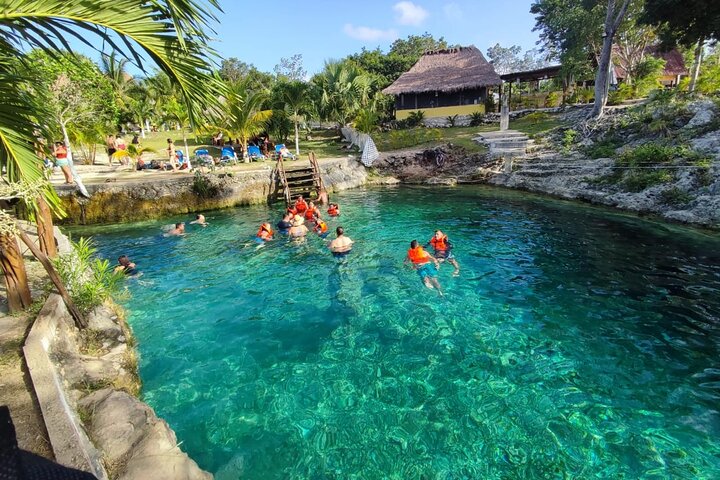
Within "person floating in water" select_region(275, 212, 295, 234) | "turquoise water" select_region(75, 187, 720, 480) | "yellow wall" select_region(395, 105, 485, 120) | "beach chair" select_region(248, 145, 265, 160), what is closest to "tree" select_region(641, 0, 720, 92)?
"turquoise water" select_region(75, 187, 720, 480)

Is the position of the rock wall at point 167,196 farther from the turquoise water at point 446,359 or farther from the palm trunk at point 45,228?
the palm trunk at point 45,228

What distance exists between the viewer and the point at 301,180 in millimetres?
19172

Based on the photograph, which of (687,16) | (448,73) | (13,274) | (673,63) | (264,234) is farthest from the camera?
(673,63)

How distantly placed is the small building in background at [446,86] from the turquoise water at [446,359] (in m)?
22.9

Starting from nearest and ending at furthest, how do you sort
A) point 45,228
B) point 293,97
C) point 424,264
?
point 45,228 < point 424,264 < point 293,97

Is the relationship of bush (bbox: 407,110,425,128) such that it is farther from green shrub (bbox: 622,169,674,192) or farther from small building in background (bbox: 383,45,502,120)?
green shrub (bbox: 622,169,674,192)

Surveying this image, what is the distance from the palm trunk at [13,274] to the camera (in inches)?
211

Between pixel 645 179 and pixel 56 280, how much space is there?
18.1m

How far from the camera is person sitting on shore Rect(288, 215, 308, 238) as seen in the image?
1308 centimetres

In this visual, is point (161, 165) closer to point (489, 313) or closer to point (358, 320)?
point (358, 320)

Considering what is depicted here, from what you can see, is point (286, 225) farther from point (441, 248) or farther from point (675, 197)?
point (675, 197)

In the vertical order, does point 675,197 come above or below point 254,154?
below

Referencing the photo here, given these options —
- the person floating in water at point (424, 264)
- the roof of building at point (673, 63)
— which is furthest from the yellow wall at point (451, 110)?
the person floating in water at point (424, 264)

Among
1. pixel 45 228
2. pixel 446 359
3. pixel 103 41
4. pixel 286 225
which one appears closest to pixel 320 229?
pixel 286 225
